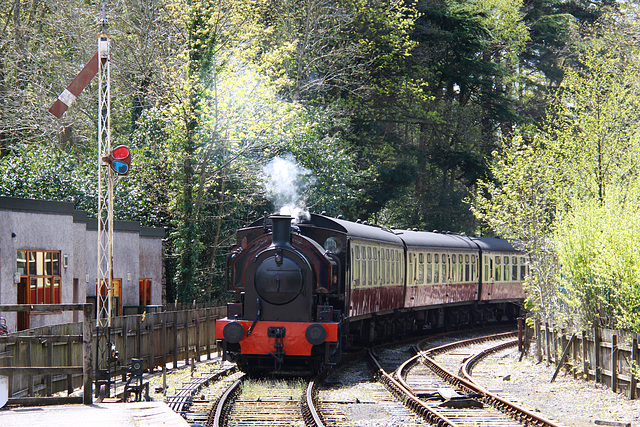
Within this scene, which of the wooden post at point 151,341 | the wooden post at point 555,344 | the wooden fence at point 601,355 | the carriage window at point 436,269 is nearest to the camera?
the wooden fence at point 601,355

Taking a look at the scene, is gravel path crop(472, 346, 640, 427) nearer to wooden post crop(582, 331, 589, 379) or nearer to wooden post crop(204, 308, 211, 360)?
wooden post crop(582, 331, 589, 379)

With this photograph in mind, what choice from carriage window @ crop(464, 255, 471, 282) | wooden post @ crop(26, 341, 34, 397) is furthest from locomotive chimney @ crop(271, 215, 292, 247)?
carriage window @ crop(464, 255, 471, 282)

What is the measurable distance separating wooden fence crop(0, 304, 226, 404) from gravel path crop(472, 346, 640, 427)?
653 centimetres

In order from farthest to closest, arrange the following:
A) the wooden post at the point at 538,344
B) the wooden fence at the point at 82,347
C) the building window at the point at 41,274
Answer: the wooden post at the point at 538,344 → the building window at the point at 41,274 → the wooden fence at the point at 82,347

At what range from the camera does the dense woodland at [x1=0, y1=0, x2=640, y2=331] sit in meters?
21.8

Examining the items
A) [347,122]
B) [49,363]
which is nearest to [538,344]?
[49,363]

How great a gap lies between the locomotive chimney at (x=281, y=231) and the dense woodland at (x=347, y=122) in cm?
546

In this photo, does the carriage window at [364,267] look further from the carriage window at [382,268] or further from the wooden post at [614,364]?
the wooden post at [614,364]

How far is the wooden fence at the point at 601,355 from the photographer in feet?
46.3

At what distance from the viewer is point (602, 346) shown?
1572 cm

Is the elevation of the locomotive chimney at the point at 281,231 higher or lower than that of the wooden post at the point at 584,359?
higher

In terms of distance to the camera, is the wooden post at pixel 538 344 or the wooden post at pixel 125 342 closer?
the wooden post at pixel 125 342

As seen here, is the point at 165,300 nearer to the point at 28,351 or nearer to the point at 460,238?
the point at 460,238

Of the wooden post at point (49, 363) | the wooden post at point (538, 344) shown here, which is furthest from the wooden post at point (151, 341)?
the wooden post at point (538, 344)
